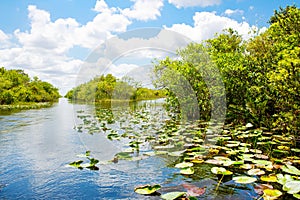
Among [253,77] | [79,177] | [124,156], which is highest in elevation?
[253,77]

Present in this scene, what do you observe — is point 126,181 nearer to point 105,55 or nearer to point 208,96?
point 208,96

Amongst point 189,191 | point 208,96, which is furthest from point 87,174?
point 208,96

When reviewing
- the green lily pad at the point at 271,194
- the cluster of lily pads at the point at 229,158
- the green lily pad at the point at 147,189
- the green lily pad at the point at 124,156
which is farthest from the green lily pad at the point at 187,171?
the green lily pad at the point at 124,156

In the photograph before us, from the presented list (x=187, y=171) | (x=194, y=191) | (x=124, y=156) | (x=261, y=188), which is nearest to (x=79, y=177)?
(x=124, y=156)

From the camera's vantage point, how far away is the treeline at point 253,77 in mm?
4926

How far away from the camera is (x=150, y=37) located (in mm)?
8727

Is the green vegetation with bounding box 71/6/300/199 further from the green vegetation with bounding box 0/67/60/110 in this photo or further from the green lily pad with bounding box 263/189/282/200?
the green vegetation with bounding box 0/67/60/110

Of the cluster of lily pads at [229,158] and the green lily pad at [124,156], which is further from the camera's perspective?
the green lily pad at [124,156]

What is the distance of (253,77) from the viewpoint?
674cm

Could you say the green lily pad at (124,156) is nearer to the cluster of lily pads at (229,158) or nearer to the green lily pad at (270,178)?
the cluster of lily pads at (229,158)

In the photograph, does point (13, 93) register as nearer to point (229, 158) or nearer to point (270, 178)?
point (229, 158)

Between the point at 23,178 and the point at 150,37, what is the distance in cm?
650

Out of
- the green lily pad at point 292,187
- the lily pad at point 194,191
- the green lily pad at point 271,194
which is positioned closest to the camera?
the green lily pad at point 292,187

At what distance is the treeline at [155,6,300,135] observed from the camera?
493 cm
